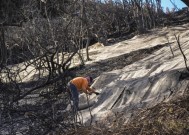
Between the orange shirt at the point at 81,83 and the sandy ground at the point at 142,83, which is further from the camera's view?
the orange shirt at the point at 81,83

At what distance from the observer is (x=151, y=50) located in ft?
61.7

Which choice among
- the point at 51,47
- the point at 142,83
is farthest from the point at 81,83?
the point at 51,47

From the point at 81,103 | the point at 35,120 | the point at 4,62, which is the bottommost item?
the point at 81,103

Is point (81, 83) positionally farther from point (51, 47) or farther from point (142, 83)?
point (51, 47)

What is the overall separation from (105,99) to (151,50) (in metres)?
6.07

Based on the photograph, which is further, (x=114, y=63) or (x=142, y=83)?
(x=114, y=63)

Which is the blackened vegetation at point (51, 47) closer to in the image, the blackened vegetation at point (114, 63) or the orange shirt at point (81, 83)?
the blackened vegetation at point (114, 63)

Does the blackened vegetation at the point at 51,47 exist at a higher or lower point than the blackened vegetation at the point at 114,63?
higher

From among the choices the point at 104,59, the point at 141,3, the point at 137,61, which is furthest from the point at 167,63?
the point at 141,3

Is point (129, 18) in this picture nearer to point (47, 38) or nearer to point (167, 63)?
point (47, 38)

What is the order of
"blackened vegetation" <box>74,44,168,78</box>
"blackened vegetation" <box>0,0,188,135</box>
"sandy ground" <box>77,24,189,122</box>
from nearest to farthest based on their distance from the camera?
"blackened vegetation" <box>0,0,188,135</box> → "sandy ground" <box>77,24,189,122</box> → "blackened vegetation" <box>74,44,168,78</box>

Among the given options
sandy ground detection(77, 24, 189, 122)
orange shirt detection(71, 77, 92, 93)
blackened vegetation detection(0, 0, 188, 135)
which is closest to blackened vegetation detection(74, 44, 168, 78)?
blackened vegetation detection(0, 0, 188, 135)

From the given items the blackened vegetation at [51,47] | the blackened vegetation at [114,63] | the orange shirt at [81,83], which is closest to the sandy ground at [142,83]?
the blackened vegetation at [114,63]

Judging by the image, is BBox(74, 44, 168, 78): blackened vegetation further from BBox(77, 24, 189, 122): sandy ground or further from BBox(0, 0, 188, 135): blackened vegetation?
BBox(77, 24, 189, 122): sandy ground
